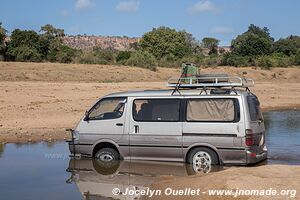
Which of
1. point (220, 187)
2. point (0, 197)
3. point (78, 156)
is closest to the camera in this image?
point (220, 187)

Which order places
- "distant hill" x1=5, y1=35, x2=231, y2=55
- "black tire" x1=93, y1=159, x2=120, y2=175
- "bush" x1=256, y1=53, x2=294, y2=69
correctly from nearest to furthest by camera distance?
1. "black tire" x1=93, y1=159, x2=120, y2=175
2. "bush" x1=256, y1=53, x2=294, y2=69
3. "distant hill" x1=5, y1=35, x2=231, y2=55

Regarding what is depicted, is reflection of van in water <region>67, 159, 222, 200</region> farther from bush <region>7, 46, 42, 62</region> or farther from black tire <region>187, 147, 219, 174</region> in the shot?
bush <region>7, 46, 42, 62</region>

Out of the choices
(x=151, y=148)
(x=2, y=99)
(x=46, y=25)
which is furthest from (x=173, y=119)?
(x=46, y=25)

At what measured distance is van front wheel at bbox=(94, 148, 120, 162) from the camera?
40.3 feet

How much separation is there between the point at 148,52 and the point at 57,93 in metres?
32.7

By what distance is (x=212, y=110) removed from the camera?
1152cm

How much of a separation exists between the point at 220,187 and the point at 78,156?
520cm

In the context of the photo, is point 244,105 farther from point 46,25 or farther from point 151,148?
point 46,25

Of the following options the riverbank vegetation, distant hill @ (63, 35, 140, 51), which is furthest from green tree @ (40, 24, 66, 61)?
distant hill @ (63, 35, 140, 51)

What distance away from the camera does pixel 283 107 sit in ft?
96.5

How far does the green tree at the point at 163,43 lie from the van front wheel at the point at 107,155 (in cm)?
6611

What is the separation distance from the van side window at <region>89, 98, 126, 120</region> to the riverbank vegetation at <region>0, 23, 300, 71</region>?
34.0 meters

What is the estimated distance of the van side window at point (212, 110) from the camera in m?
11.3

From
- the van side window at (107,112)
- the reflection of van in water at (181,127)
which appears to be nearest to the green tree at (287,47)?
the van side window at (107,112)
